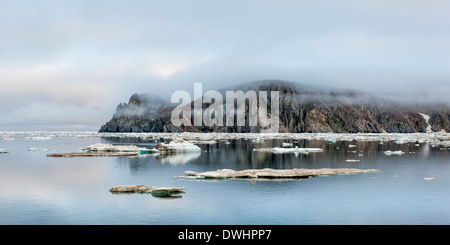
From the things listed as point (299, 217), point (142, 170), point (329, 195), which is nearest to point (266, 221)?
point (299, 217)

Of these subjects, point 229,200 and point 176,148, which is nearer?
point 229,200

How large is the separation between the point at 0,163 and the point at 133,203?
126 feet

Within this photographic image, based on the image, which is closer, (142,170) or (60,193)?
(60,193)

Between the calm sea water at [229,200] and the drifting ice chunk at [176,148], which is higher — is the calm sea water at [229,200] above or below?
below

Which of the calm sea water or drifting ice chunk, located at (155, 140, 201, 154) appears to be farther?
drifting ice chunk, located at (155, 140, 201, 154)

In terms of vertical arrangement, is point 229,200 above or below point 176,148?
below

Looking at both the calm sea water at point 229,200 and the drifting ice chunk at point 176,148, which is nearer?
the calm sea water at point 229,200

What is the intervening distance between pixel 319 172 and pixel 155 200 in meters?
19.7

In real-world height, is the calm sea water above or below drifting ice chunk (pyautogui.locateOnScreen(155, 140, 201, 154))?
below
